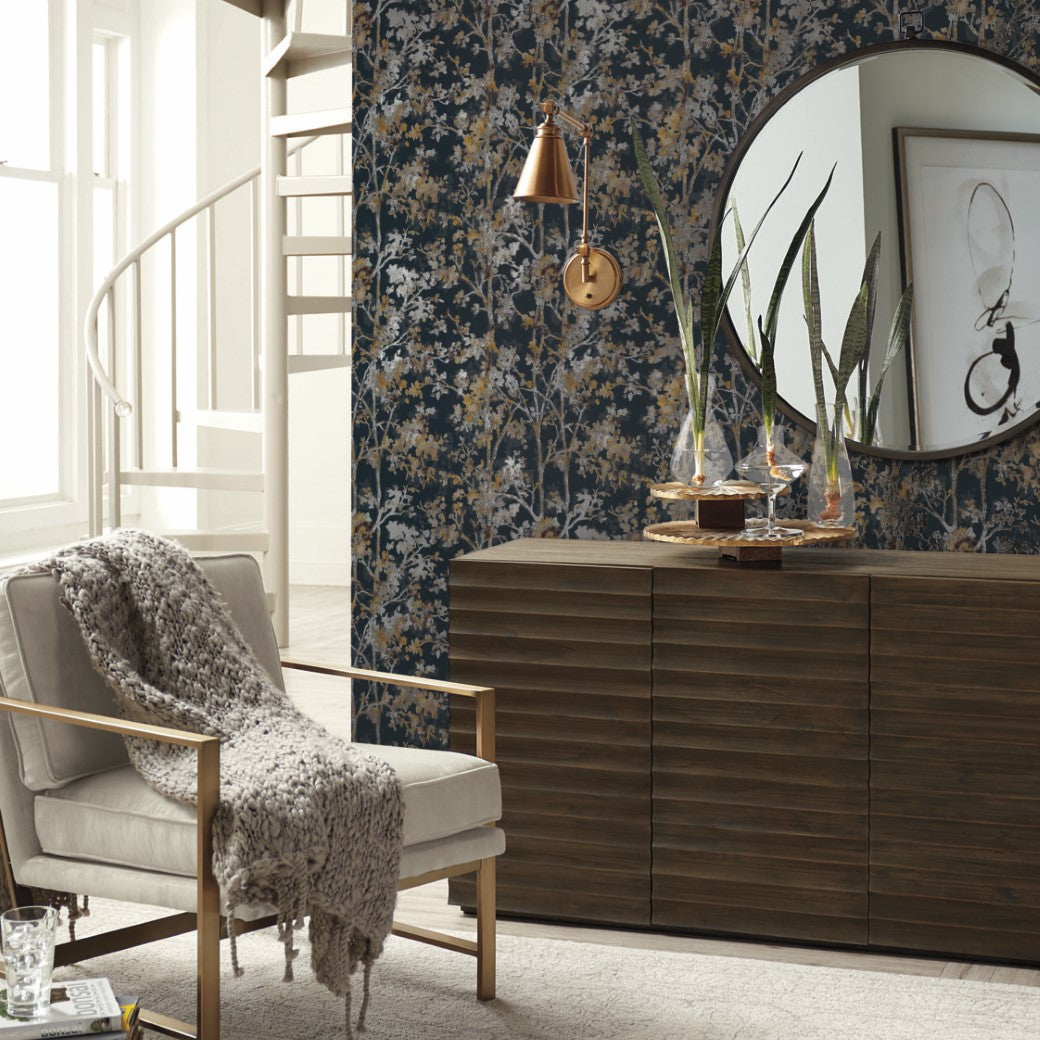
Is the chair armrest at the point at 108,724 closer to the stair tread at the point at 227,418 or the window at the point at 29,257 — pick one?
the stair tread at the point at 227,418

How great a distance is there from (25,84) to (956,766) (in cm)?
505

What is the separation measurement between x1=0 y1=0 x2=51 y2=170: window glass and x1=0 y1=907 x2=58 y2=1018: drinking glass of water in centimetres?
472

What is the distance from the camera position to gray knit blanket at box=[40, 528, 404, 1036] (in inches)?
88.3

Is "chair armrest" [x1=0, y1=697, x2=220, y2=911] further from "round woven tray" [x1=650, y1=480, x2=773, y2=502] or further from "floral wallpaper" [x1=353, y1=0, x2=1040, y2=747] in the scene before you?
"floral wallpaper" [x1=353, y1=0, x2=1040, y2=747]

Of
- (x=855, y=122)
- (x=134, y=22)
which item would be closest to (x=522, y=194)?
(x=855, y=122)

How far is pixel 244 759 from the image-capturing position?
238cm

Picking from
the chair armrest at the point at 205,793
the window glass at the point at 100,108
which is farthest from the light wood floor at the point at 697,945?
the window glass at the point at 100,108

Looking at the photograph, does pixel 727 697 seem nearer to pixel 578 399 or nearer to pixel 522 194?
pixel 578 399

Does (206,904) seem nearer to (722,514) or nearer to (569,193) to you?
(722,514)

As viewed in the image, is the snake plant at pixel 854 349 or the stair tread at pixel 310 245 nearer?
the snake plant at pixel 854 349

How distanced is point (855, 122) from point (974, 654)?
1280mm

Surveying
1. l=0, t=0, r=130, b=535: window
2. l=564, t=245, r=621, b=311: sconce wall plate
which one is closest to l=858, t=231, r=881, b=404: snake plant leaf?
l=564, t=245, r=621, b=311: sconce wall plate

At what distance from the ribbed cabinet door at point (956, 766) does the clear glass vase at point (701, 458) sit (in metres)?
0.49

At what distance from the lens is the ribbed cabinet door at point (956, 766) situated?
9.21 ft
